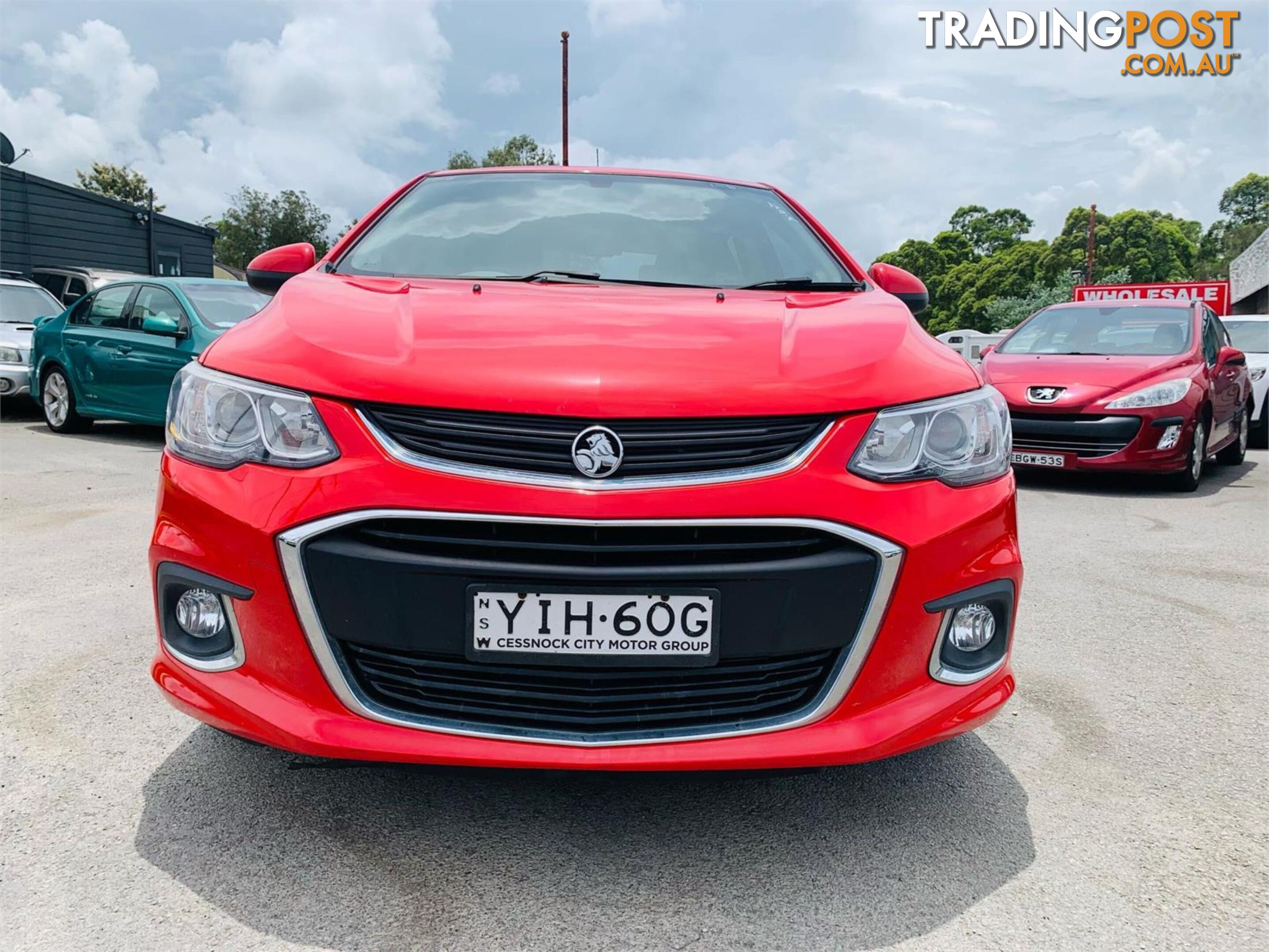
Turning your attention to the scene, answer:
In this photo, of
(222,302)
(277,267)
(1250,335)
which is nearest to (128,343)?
(222,302)

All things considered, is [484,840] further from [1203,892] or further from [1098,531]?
[1098,531]

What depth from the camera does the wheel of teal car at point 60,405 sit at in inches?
381

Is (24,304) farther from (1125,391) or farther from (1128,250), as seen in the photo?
(1128,250)

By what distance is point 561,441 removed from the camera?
6.23 ft

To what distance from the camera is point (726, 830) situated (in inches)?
88.4

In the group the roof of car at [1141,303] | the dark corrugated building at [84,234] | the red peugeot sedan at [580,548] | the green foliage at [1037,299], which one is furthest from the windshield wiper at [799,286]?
the green foliage at [1037,299]

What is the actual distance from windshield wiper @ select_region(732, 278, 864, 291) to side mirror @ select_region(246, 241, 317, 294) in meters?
1.28

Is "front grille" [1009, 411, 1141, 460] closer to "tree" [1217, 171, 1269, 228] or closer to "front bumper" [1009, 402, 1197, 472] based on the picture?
"front bumper" [1009, 402, 1197, 472]

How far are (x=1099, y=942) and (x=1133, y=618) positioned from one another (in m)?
2.42

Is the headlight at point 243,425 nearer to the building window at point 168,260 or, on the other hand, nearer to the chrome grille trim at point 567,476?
the chrome grille trim at point 567,476

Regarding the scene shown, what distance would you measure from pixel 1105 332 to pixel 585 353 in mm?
7305

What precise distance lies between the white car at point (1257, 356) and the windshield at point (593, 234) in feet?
28.3

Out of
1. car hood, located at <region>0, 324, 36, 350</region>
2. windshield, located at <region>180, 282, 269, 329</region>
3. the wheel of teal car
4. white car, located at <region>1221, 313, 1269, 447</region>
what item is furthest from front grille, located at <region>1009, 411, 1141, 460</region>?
car hood, located at <region>0, 324, 36, 350</region>

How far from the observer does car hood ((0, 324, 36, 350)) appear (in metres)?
10.9
